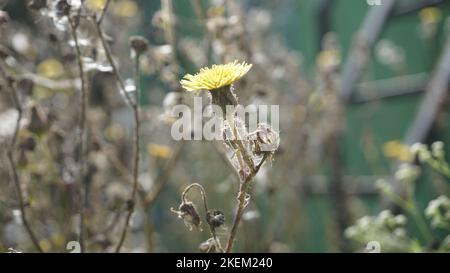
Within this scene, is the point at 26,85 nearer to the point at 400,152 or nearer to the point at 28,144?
the point at 28,144

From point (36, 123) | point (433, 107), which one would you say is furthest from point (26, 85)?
point (433, 107)

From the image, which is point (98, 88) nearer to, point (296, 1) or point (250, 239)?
point (250, 239)

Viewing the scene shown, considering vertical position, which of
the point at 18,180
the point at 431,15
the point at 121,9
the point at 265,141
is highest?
the point at 431,15

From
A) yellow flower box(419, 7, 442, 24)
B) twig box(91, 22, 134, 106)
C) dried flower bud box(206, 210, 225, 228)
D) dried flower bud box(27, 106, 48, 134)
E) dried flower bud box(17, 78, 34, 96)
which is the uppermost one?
yellow flower box(419, 7, 442, 24)

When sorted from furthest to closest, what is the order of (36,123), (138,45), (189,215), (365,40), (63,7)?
(365,40) < (36,123) < (138,45) < (63,7) < (189,215)

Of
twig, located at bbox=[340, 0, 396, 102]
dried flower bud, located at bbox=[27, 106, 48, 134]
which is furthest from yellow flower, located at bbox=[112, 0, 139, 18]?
dried flower bud, located at bbox=[27, 106, 48, 134]

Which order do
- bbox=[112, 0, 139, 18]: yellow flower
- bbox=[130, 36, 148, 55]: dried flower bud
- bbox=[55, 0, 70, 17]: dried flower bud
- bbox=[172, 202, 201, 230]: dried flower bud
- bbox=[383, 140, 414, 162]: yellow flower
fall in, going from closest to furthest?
1. bbox=[172, 202, 201, 230]: dried flower bud
2. bbox=[55, 0, 70, 17]: dried flower bud
3. bbox=[130, 36, 148, 55]: dried flower bud
4. bbox=[383, 140, 414, 162]: yellow flower
5. bbox=[112, 0, 139, 18]: yellow flower

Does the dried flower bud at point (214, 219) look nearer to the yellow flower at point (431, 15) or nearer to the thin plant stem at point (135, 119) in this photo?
the thin plant stem at point (135, 119)

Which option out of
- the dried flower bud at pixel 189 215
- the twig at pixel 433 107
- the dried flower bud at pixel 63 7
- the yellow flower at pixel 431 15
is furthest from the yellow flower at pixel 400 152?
the dried flower bud at pixel 63 7

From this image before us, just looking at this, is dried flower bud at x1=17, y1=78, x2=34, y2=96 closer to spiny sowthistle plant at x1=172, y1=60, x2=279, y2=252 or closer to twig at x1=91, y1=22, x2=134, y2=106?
twig at x1=91, y1=22, x2=134, y2=106
